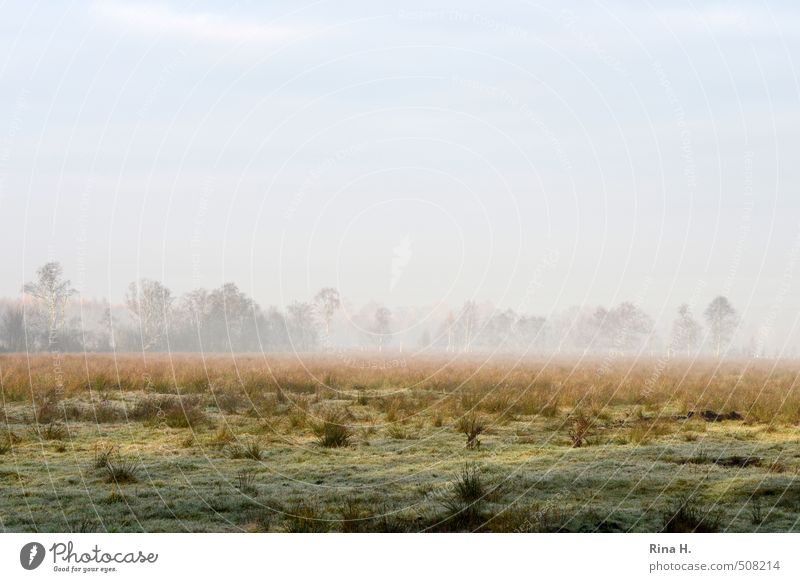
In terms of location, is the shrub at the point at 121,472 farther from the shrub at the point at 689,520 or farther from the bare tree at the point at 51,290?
the bare tree at the point at 51,290

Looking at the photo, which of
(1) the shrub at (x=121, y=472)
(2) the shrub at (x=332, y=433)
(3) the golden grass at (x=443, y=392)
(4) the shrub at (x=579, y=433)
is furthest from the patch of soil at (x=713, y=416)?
(1) the shrub at (x=121, y=472)

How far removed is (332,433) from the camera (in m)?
20.2

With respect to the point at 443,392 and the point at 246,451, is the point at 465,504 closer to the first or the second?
the point at 246,451

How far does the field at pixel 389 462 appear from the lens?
1387 cm

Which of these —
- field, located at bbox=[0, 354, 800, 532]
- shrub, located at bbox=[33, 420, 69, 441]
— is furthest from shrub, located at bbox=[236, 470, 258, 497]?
shrub, located at bbox=[33, 420, 69, 441]

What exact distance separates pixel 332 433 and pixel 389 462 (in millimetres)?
2507

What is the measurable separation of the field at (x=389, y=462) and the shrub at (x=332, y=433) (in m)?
0.04

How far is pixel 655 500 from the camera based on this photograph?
14750 millimetres

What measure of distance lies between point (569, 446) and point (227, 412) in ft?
31.6

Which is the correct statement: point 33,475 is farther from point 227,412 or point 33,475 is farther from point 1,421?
point 227,412

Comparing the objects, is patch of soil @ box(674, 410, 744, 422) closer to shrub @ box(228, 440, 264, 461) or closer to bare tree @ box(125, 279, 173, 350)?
shrub @ box(228, 440, 264, 461)

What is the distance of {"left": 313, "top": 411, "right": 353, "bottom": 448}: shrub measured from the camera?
1997 centimetres

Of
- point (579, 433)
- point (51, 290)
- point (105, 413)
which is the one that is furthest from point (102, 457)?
point (51, 290)

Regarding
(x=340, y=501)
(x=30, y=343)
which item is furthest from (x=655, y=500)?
(x=30, y=343)
